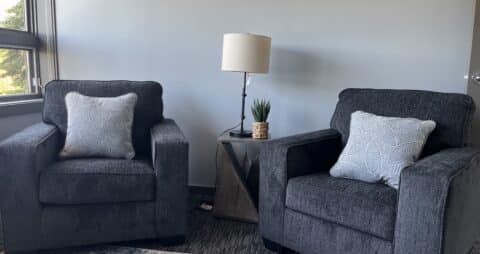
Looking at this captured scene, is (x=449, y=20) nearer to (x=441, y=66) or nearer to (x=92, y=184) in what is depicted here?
(x=441, y=66)

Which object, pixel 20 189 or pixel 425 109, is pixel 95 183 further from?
pixel 425 109

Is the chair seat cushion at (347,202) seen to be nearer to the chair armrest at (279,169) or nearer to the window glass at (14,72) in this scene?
the chair armrest at (279,169)

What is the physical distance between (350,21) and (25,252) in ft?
7.58

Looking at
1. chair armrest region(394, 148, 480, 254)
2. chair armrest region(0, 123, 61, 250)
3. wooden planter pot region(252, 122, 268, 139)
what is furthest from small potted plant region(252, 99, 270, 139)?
chair armrest region(0, 123, 61, 250)

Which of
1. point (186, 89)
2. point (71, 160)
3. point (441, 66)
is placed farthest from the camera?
point (186, 89)

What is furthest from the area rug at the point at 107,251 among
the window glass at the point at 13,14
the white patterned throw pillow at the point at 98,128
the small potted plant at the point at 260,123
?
the window glass at the point at 13,14

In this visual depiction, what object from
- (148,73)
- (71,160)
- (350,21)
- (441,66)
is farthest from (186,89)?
(441,66)

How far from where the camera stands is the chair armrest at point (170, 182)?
2.00 m

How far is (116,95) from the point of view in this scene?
8.14 feet

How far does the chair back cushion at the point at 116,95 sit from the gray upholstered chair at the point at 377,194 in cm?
85

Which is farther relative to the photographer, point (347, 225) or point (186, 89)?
point (186, 89)

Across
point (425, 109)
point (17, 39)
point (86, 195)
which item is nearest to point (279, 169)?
point (425, 109)

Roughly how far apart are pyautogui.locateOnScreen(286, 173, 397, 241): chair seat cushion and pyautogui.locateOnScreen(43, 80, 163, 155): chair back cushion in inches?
40.5

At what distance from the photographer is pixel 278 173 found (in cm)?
197
